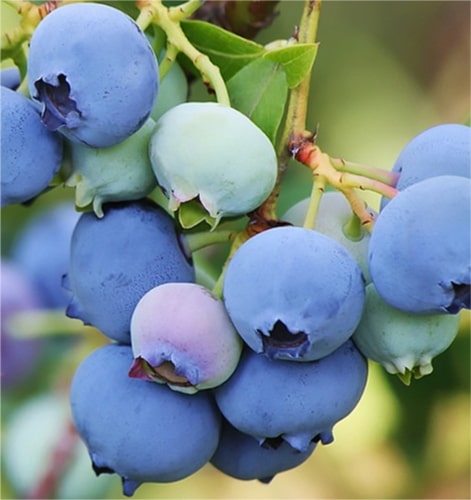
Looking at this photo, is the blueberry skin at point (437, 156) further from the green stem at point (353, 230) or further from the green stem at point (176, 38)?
the green stem at point (176, 38)

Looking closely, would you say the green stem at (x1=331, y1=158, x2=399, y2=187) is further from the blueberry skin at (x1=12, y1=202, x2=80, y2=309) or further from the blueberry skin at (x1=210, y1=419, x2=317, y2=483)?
the blueberry skin at (x1=12, y1=202, x2=80, y2=309)

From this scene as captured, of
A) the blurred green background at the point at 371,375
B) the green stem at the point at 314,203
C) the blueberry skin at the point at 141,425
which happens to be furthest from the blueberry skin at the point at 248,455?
the blurred green background at the point at 371,375


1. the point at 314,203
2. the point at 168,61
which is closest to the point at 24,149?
the point at 168,61

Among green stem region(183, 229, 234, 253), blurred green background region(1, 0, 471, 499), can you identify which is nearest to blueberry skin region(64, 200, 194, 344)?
green stem region(183, 229, 234, 253)

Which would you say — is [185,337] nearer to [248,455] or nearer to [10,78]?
[248,455]

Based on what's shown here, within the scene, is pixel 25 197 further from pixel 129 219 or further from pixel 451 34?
pixel 451 34

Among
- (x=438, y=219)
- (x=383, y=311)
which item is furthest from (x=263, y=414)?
(x=438, y=219)
